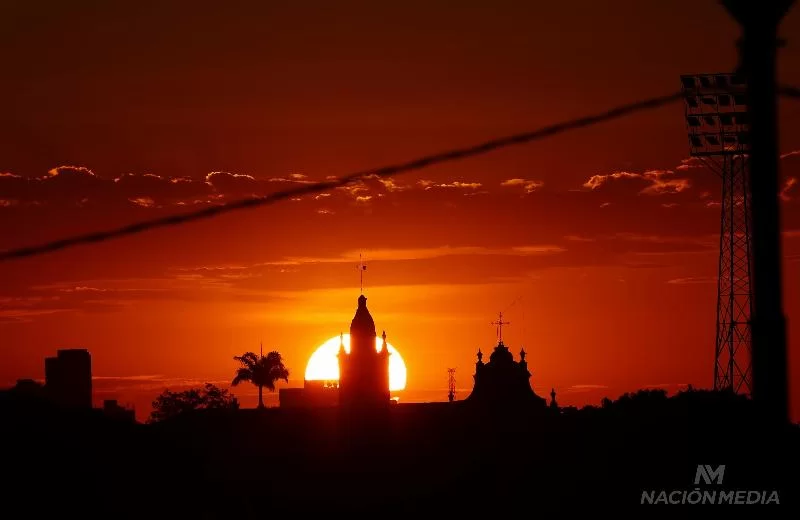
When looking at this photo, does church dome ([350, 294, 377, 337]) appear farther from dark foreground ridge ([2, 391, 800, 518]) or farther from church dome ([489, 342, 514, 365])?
church dome ([489, 342, 514, 365])

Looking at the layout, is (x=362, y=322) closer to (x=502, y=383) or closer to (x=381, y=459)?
(x=381, y=459)

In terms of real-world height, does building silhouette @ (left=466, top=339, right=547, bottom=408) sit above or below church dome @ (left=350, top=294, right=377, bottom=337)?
below

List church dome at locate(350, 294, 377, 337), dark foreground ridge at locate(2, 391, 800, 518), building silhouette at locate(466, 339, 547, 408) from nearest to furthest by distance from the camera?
dark foreground ridge at locate(2, 391, 800, 518)
church dome at locate(350, 294, 377, 337)
building silhouette at locate(466, 339, 547, 408)

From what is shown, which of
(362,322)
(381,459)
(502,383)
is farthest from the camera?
(502,383)

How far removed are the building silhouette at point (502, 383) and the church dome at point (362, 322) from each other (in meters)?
31.8

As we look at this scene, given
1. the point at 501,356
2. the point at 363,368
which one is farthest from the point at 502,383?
the point at 363,368

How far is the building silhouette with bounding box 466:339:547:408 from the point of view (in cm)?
16588

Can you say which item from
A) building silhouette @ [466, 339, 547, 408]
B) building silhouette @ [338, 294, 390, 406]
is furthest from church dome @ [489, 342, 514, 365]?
building silhouette @ [338, 294, 390, 406]

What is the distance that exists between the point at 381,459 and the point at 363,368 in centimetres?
2013

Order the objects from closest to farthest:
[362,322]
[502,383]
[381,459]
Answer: [381,459] → [362,322] → [502,383]

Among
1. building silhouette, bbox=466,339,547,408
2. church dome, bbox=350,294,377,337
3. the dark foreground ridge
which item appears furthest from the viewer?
building silhouette, bbox=466,339,547,408

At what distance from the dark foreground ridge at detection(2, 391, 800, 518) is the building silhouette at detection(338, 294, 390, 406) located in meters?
3.01

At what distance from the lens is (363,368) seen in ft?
451

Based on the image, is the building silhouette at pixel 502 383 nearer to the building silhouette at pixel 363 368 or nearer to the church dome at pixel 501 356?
the church dome at pixel 501 356
